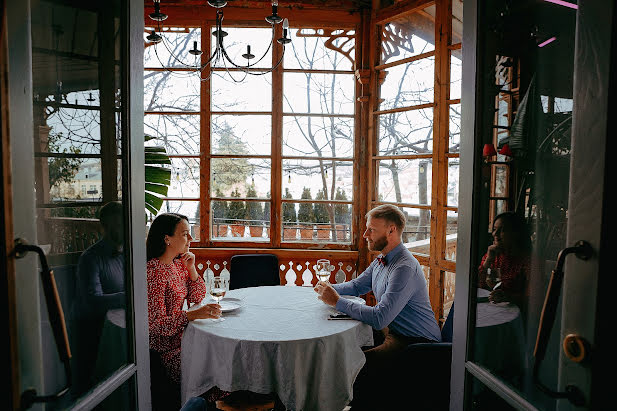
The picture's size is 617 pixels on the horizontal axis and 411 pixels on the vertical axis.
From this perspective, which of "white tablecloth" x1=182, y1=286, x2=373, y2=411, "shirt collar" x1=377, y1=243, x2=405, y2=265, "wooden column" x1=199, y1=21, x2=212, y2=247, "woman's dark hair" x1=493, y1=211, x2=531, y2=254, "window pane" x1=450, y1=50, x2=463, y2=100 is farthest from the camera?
"wooden column" x1=199, y1=21, x2=212, y2=247

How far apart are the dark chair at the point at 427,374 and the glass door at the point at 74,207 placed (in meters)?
1.12

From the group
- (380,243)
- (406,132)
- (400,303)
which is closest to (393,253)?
(380,243)

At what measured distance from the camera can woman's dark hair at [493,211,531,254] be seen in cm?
110

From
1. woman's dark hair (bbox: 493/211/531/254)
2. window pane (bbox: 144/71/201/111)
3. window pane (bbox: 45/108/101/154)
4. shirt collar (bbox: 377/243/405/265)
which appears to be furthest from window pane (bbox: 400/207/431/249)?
window pane (bbox: 45/108/101/154)

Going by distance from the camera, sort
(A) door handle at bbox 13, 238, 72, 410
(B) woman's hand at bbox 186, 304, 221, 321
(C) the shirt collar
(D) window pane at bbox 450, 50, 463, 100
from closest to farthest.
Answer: (A) door handle at bbox 13, 238, 72, 410 < (B) woman's hand at bbox 186, 304, 221, 321 < (C) the shirt collar < (D) window pane at bbox 450, 50, 463, 100

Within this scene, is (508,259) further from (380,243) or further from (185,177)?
(185,177)

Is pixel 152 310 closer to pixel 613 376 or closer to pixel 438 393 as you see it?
pixel 438 393

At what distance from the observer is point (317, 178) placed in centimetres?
415

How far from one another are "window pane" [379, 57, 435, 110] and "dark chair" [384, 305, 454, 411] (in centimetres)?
225

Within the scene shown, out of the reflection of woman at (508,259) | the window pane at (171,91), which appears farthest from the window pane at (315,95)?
the reflection of woman at (508,259)

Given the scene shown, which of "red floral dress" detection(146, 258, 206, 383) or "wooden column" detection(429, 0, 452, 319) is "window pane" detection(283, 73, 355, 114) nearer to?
"wooden column" detection(429, 0, 452, 319)

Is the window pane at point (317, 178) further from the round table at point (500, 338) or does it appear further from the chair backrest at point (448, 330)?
the round table at point (500, 338)

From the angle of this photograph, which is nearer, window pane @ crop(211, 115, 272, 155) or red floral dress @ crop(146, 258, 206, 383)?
red floral dress @ crop(146, 258, 206, 383)

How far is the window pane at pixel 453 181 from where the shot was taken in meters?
3.22
